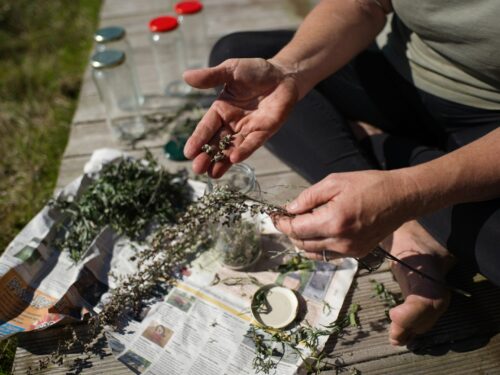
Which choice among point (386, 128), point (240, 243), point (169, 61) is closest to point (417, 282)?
point (240, 243)

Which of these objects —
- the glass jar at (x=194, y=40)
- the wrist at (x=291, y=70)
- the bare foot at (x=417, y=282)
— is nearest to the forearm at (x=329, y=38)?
the wrist at (x=291, y=70)

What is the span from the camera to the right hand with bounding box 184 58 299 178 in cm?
129

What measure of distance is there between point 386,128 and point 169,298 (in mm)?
999

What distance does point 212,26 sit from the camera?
286 centimetres

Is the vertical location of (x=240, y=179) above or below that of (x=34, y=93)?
above

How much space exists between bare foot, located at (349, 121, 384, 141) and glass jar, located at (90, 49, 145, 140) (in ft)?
3.13

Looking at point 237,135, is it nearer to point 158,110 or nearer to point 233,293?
point 233,293

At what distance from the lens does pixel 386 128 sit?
5.75 feet

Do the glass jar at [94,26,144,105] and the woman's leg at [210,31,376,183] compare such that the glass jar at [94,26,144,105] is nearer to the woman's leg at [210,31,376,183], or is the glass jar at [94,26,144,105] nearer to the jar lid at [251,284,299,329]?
the woman's leg at [210,31,376,183]

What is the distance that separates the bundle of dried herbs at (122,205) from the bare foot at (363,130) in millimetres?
686

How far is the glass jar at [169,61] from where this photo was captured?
2.39 m

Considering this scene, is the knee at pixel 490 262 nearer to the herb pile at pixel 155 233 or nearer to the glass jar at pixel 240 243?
the herb pile at pixel 155 233

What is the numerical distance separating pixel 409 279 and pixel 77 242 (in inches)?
42.9

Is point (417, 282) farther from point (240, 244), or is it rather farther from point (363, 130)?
point (363, 130)
